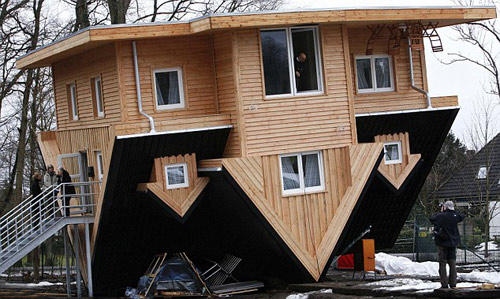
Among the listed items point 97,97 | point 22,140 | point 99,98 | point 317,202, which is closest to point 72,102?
point 97,97

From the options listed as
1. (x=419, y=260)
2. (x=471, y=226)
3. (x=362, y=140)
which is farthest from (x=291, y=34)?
(x=471, y=226)

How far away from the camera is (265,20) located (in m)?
26.0

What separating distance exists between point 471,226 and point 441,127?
10.3 meters

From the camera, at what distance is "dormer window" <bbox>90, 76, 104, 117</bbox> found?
96.0 ft

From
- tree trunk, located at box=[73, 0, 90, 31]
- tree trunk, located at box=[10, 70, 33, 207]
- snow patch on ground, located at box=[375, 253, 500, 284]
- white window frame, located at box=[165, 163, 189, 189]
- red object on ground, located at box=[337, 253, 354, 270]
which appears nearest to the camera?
white window frame, located at box=[165, 163, 189, 189]

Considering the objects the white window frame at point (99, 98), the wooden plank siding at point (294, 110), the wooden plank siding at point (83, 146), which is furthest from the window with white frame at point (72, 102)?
the wooden plank siding at point (294, 110)

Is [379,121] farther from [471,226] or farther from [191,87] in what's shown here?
[471,226]

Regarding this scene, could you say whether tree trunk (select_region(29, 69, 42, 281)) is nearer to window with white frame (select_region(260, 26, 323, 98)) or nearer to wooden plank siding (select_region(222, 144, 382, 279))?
wooden plank siding (select_region(222, 144, 382, 279))

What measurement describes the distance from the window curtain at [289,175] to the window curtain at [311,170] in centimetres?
31

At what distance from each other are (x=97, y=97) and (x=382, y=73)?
869 cm

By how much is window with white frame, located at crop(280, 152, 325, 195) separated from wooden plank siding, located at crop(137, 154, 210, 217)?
217 cm

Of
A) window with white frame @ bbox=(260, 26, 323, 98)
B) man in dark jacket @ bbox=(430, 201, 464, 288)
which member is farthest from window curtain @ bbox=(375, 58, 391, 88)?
man in dark jacket @ bbox=(430, 201, 464, 288)

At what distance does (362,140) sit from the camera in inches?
1171

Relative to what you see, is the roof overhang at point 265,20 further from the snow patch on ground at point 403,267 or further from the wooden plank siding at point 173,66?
the snow patch on ground at point 403,267
